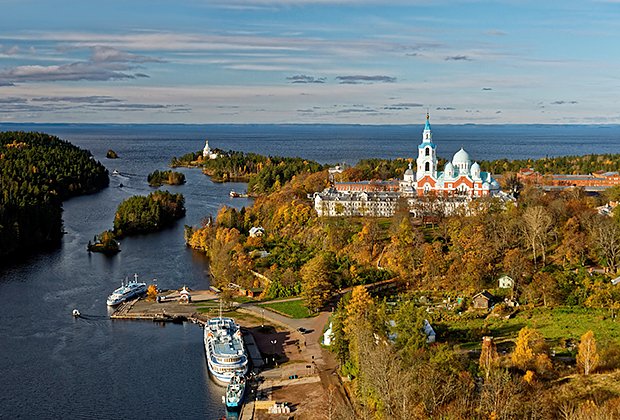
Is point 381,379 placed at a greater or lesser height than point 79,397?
greater

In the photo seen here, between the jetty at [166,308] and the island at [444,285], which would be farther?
the jetty at [166,308]

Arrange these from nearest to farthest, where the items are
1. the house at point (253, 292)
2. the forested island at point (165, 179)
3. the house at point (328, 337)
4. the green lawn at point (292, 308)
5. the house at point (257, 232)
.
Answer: the house at point (328, 337) → the green lawn at point (292, 308) → the house at point (253, 292) → the house at point (257, 232) → the forested island at point (165, 179)

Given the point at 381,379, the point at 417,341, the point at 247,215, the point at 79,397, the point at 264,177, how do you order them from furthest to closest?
the point at 264,177 < the point at 247,215 < the point at 79,397 < the point at 417,341 < the point at 381,379

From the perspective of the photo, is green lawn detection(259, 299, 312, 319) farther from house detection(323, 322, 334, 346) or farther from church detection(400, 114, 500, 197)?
church detection(400, 114, 500, 197)

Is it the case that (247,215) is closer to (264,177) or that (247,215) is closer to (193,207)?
(193,207)

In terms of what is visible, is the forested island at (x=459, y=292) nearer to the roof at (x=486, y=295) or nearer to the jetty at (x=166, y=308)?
the roof at (x=486, y=295)

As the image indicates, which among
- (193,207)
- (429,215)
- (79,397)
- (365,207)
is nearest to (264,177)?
(193,207)

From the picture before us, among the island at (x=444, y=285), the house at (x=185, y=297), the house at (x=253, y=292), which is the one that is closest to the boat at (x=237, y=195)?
the island at (x=444, y=285)
